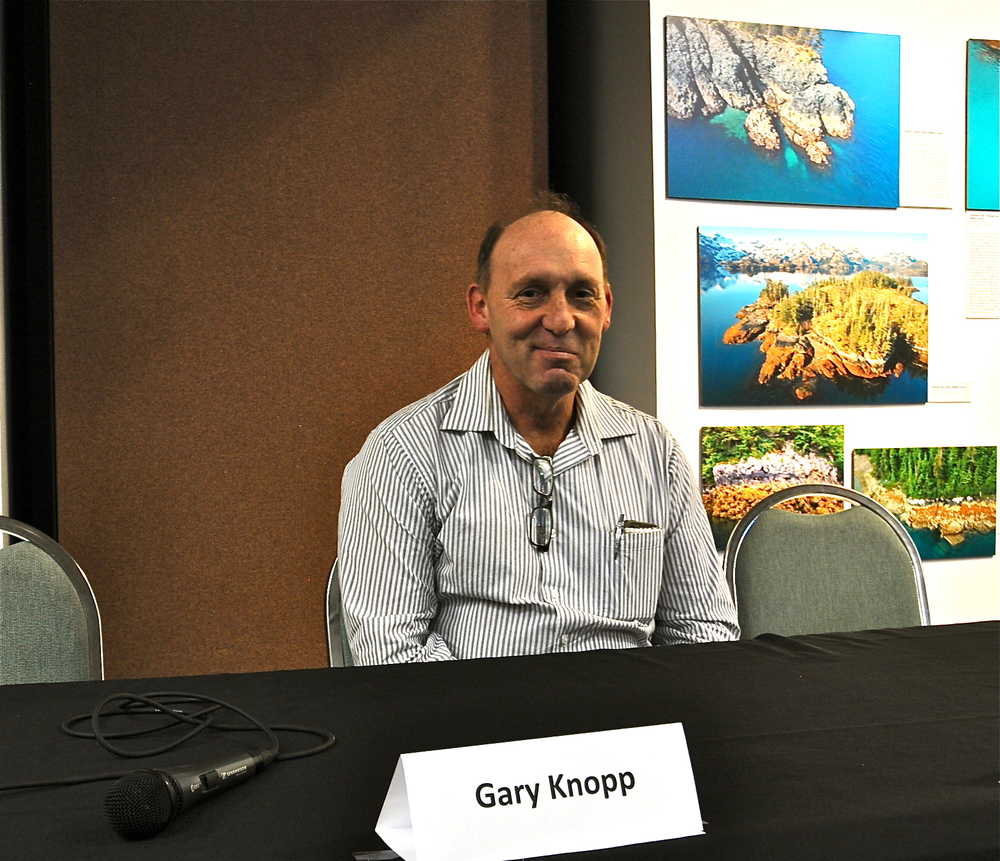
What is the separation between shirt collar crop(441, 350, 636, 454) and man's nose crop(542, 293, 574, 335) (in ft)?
0.46

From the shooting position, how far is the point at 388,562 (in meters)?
1.70

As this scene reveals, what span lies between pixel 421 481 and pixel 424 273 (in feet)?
4.62

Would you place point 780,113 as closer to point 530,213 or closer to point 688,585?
point 530,213

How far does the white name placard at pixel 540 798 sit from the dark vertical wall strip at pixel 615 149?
8.17 ft

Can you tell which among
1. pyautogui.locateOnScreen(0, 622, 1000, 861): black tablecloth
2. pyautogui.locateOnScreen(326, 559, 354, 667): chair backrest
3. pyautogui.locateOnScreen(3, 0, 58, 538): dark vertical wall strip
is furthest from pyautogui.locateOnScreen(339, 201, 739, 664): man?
pyautogui.locateOnScreen(3, 0, 58, 538): dark vertical wall strip

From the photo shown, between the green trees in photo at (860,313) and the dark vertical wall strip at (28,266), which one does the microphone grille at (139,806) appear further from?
the green trees in photo at (860,313)

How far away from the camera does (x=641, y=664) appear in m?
1.35

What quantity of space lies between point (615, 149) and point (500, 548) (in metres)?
1.80

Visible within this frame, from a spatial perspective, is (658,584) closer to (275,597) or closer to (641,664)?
(641,664)

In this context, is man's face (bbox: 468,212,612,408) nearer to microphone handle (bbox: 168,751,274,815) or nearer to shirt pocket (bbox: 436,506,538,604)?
shirt pocket (bbox: 436,506,538,604)

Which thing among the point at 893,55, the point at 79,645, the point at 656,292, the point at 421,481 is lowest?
the point at 79,645

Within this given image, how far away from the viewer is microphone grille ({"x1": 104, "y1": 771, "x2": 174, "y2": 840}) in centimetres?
75

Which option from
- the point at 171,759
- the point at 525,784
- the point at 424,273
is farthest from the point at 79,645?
the point at 424,273

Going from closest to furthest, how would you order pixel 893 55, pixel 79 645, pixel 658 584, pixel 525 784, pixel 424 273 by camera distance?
pixel 525 784, pixel 79 645, pixel 658 584, pixel 424 273, pixel 893 55
